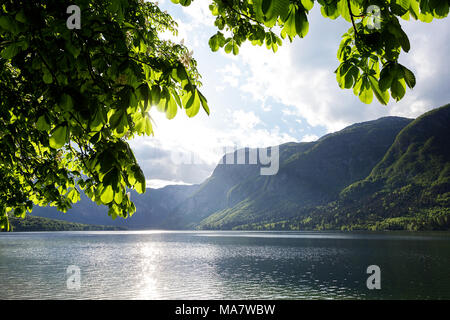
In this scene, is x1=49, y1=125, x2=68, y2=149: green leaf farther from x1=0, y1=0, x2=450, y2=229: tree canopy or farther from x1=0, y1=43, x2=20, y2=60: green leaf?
x1=0, y1=43, x2=20, y2=60: green leaf

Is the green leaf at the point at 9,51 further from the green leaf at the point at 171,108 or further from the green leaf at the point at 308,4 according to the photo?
the green leaf at the point at 308,4

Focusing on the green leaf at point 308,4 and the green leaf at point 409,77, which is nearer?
the green leaf at point 308,4

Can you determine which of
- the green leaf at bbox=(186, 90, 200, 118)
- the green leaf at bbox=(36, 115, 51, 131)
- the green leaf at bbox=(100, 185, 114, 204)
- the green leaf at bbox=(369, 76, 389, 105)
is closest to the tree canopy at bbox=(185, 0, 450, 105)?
the green leaf at bbox=(369, 76, 389, 105)

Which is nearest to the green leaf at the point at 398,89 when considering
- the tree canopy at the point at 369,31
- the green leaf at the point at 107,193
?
the tree canopy at the point at 369,31

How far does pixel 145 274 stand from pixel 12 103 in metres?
74.2

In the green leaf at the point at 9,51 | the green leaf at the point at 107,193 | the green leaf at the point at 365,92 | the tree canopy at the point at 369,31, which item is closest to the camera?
the tree canopy at the point at 369,31

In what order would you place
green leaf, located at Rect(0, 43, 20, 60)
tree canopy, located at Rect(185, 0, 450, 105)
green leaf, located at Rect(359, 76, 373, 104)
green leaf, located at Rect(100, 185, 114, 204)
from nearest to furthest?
tree canopy, located at Rect(185, 0, 450, 105) < green leaf, located at Rect(100, 185, 114, 204) < green leaf, located at Rect(359, 76, 373, 104) < green leaf, located at Rect(0, 43, 20, 60)

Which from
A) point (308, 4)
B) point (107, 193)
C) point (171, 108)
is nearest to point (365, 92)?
point (308, 4)

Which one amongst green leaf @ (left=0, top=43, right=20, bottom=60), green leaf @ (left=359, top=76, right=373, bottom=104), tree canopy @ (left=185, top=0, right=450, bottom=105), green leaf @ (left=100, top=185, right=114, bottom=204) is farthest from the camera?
green leaf @ (left=0, top=43, right=20, bottom=60)

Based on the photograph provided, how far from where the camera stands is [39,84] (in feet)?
16.7
